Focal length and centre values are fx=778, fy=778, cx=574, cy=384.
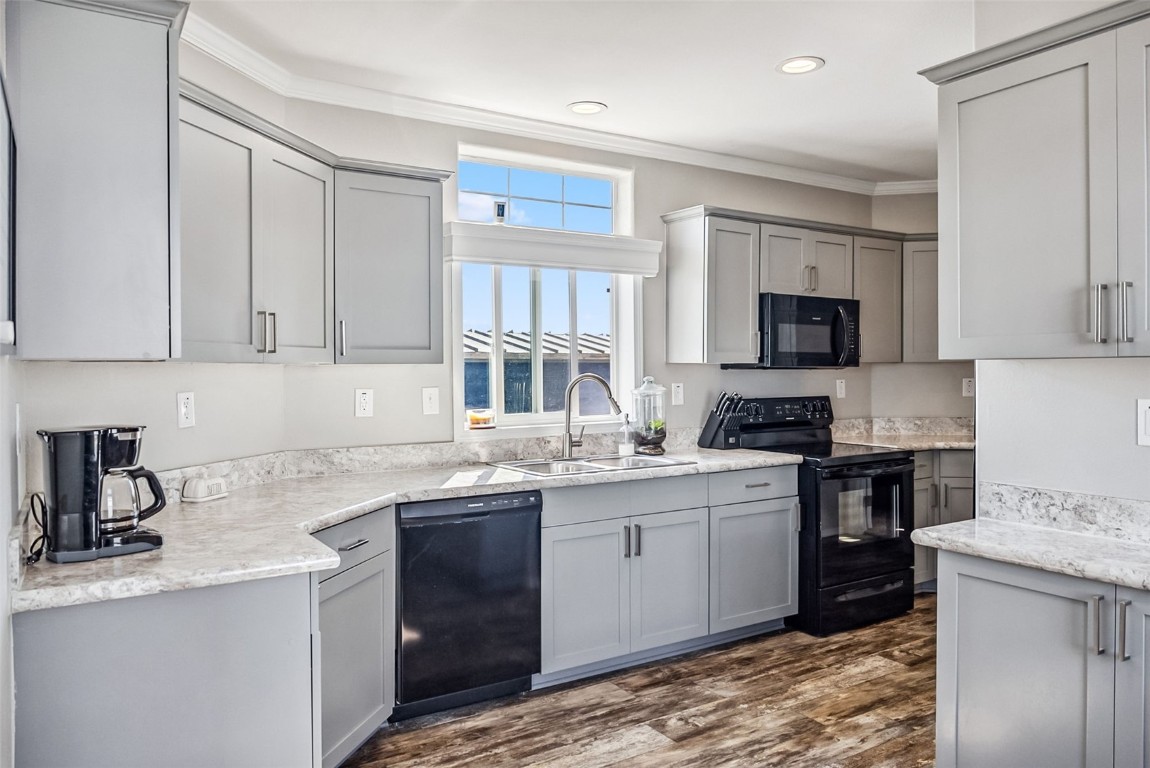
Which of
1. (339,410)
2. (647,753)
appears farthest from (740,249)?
(647,753)

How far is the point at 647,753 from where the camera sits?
2592mm

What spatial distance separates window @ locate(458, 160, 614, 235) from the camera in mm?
3715

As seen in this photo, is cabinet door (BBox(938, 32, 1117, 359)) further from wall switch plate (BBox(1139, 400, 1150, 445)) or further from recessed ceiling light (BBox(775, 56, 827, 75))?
recessed ceiling light (BBox(775, 56, 827, 75))

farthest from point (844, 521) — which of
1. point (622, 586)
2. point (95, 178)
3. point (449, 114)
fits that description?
point (95, 178)

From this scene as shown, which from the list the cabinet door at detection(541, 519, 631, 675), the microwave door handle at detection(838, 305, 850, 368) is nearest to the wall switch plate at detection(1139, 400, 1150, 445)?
the cabinet door at detection(541, 519, 631, 675)

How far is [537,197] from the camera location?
3.91m

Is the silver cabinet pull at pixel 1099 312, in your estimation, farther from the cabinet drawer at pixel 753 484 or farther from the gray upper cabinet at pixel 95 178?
the gray upper cabinet at pixel 95 178

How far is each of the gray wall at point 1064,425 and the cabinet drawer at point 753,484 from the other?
4.25ft

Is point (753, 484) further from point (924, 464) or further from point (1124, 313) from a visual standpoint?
point (1124, 313)

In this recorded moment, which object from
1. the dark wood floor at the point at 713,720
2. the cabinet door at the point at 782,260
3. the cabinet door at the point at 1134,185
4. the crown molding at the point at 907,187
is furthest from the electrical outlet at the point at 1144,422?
the crown molding at the point at 907,187

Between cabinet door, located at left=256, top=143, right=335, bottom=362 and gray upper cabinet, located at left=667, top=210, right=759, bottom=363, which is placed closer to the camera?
cabinet door, located at left=256, top=143, right=335, bottom=362

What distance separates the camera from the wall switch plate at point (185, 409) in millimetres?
2619

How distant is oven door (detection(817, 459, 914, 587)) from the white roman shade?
1376 mm

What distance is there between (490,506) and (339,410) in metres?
0.85
